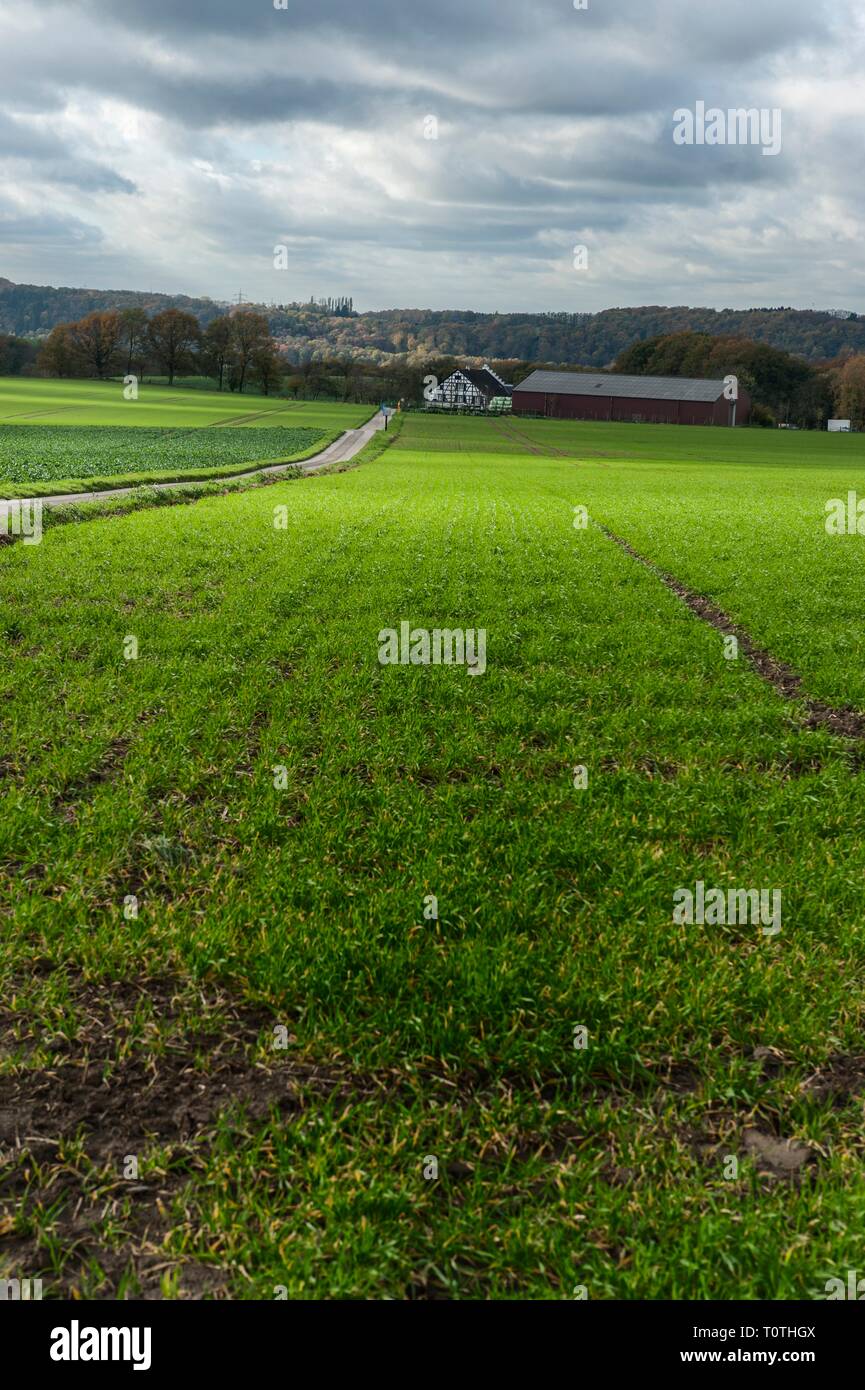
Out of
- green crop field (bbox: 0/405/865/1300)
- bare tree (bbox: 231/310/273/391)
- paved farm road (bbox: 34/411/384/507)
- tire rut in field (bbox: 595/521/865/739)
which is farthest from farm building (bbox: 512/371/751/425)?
green crop field (bbox: 0/405/865/1300)

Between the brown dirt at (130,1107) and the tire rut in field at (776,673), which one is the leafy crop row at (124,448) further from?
the brown dirt at (130,1107)

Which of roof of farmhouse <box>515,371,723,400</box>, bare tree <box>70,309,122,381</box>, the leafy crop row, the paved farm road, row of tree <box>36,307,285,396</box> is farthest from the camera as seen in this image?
bare tree <box>70,309,122,381</box>

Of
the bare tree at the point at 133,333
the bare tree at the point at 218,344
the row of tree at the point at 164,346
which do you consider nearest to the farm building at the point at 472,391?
the row of tree at the point at 164,346

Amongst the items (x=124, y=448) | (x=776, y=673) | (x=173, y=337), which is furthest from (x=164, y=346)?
(x=776, y=673)

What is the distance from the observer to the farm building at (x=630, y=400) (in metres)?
152

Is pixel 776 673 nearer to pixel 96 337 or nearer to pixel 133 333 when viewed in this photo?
pixel 133 333

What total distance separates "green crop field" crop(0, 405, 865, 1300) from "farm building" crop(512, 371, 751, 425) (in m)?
152

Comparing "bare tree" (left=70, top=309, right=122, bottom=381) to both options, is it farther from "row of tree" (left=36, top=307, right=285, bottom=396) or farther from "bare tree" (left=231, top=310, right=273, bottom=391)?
"bare tree" (left=231, top=310, right=273, bottom=391)

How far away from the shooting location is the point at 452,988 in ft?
16.3

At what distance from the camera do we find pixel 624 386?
158 metres

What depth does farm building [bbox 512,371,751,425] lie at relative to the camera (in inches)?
5979

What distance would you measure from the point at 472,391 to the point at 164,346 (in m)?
59.7
